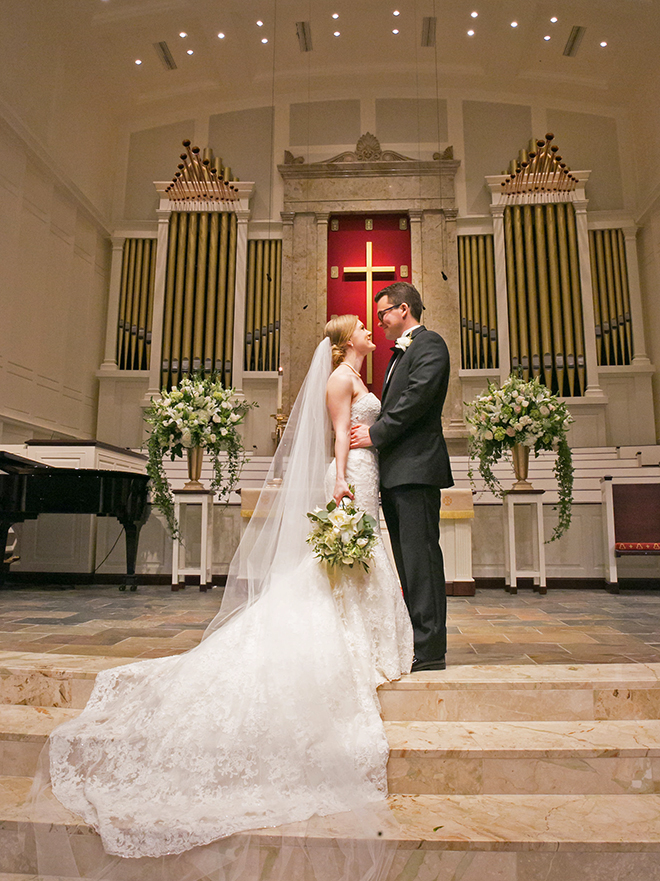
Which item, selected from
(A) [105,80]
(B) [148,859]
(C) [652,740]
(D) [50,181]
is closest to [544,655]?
(C) [652,740]

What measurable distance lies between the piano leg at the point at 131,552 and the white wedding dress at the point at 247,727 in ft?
11.2

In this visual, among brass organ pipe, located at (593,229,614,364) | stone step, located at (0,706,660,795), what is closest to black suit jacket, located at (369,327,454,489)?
stone step, located at (0,706,660,795)

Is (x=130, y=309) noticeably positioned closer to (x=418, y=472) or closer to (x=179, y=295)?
(x=179, y=295)

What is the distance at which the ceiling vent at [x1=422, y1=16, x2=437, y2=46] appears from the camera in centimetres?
818

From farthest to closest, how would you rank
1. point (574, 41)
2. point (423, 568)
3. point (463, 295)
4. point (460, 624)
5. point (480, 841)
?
1. point (463, 295)
2. point (574, 41)
3. point (460, 624)
4. point (423, 568)
5. point (480, 841)

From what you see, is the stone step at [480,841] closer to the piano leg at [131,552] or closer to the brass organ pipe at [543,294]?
the piano leg at [131,552]

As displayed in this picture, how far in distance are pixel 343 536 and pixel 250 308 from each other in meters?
6.88

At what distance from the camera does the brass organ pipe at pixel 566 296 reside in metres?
8.41

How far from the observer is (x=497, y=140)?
9.18 metres

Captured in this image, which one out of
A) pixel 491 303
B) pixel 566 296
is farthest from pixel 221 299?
pixel 566 296

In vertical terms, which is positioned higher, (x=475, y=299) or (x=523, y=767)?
(x=475, y=299)

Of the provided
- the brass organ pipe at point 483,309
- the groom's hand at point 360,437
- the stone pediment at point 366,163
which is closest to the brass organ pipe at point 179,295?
the stone pediment at point 366,163

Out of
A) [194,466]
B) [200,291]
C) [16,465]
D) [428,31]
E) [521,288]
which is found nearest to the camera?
[16,465]

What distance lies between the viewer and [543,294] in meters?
8.58
